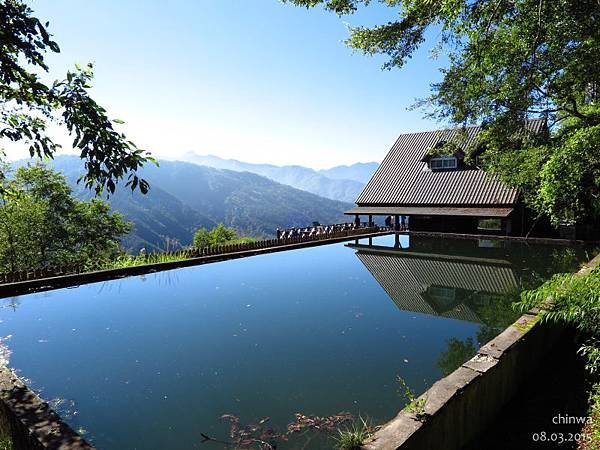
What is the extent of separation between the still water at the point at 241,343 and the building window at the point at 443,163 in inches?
541

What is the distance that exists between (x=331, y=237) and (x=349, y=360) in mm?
16580

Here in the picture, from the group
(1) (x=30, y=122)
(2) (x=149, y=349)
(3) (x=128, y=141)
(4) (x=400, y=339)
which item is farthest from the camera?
(4) (x=400, y=339)

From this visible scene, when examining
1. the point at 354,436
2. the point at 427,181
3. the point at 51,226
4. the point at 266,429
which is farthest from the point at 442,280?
the point at 51,226

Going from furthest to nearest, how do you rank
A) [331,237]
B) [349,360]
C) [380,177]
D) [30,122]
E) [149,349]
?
[380,177], [331,237], [149,349], [349,360], [30,122]

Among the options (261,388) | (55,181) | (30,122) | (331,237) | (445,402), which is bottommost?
(261,388)

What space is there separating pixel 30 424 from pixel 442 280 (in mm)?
11542

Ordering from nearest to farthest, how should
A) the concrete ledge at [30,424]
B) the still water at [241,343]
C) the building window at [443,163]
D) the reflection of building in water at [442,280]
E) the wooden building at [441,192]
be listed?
the concrete ledge at [30,424] → the still water at [241,343] → the reflection of building in water at [442,280] → the wooden building at [441,192] → the building window at [443,163]

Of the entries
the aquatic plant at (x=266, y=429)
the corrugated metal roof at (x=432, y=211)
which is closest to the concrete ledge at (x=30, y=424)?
the aquatic plant at (x=266, y=429)

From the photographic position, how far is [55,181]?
2359cm

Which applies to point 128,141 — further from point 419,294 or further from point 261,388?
point 419,294

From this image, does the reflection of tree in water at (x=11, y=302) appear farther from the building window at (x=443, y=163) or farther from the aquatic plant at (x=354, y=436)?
the building window at (x=443, y=163)

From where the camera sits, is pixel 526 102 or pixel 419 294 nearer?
pixel 419 294

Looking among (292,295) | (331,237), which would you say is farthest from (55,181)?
(292,295)

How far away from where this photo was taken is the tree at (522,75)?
7.25 meters
